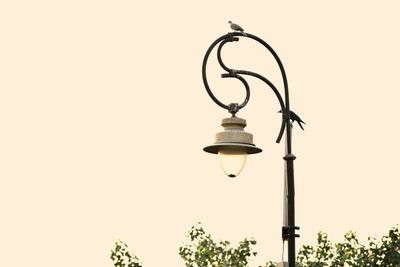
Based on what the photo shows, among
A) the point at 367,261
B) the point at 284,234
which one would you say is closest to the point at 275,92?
the point at 284,234

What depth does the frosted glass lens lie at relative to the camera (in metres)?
15.7

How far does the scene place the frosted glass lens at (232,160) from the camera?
51.4 ft

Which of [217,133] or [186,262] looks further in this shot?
[186,262]

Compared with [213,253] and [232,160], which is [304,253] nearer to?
[213,253]

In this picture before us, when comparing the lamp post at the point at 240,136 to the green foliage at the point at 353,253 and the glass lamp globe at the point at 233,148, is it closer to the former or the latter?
the glass lamp globe at the point at 233,148

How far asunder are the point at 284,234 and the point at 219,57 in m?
2.72

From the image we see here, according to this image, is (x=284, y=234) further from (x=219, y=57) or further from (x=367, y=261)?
(x=367, y=261)

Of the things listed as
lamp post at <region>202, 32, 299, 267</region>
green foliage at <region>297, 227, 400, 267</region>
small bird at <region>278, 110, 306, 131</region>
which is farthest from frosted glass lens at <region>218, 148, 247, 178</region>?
green foliage at <region>297, 227, 400, 267</region>

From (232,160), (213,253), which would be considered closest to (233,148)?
(232,160)

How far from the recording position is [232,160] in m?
15.7

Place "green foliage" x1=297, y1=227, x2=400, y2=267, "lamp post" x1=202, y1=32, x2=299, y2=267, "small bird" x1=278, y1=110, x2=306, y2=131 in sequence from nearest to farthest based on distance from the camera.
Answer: "lamp post" x1=202, y1=32, x2=299, y2=267 → "small bird" x1=278, y1=110, x2=306, y2=131 → "green foliage" x1=297, y1=227, x2=400, y2=267

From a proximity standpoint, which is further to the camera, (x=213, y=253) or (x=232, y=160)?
(x=213, y=253)

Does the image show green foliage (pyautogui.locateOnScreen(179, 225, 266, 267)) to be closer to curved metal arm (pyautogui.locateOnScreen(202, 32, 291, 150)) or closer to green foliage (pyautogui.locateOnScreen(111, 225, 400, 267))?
green foliage (pyautogui.locateOnScreen(111, 225, 400, 267))

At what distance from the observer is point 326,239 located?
50719 mm
